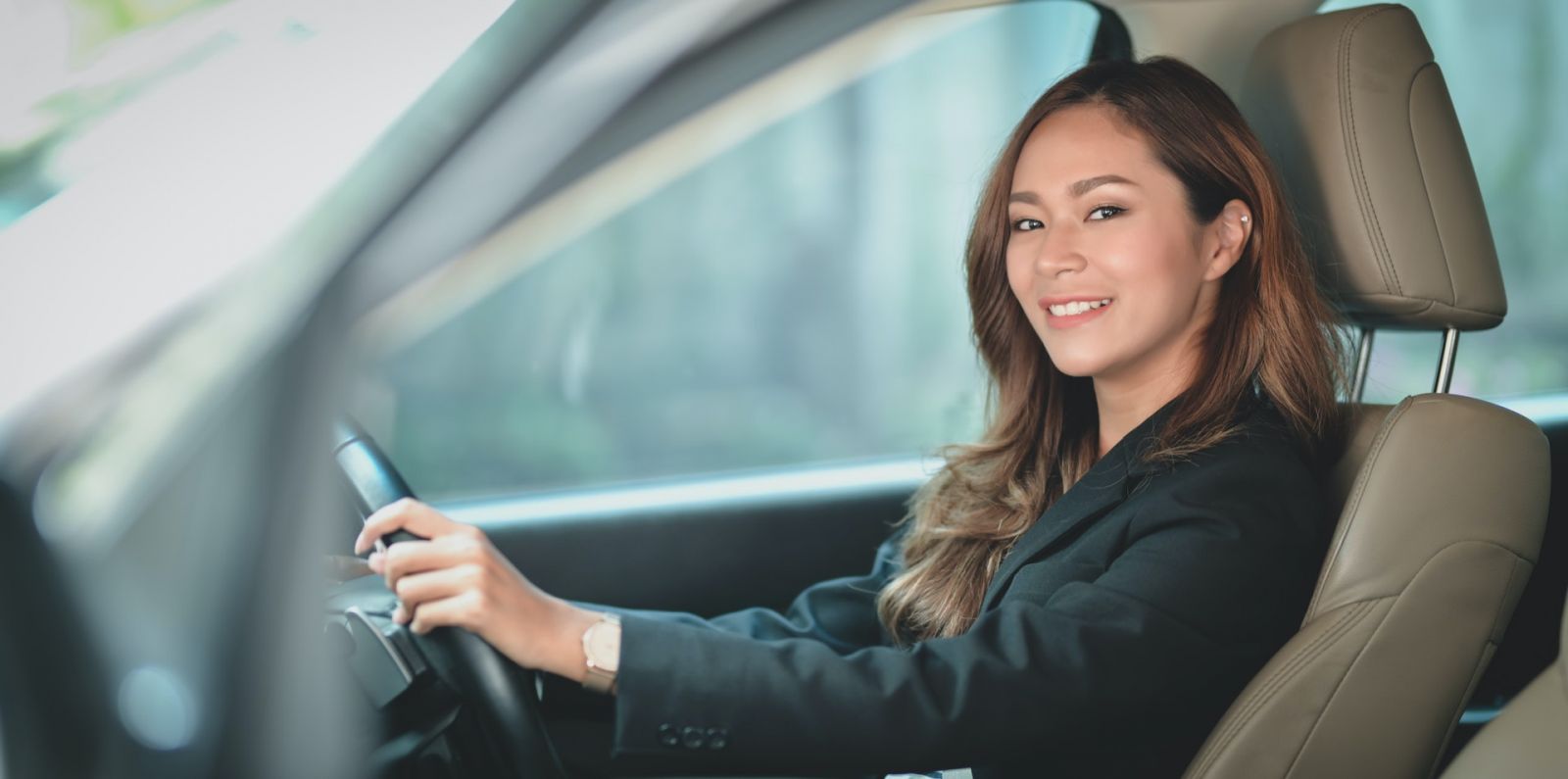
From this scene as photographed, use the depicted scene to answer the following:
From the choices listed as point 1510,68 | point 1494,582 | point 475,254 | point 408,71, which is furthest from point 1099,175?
point 1510,68

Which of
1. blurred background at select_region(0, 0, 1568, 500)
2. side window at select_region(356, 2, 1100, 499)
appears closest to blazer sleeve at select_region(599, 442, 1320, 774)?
blurred background at select_region(0, 0, 1568, 500)

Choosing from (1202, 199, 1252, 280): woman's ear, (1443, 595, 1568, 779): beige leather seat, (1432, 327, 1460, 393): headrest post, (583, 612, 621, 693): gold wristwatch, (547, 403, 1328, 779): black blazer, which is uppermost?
(583, 612, 621, 693): gold wristwatch

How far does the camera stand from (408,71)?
37.1 inches

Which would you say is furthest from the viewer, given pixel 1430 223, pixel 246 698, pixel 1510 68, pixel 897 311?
pixel 1510 68

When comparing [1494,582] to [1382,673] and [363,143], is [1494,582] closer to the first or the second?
[1382,673]

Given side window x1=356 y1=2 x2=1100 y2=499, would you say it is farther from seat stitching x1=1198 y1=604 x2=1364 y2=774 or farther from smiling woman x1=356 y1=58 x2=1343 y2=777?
seat stitching x1=1198 y1=604 x2=1364 y2=774

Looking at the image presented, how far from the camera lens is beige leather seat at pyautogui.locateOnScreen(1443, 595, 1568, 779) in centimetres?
122

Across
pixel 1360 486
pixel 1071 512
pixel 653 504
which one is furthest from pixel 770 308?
pixel 1360 486

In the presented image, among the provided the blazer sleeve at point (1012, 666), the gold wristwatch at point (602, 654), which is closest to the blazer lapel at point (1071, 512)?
the blazer sleeve at point (1012, 666)

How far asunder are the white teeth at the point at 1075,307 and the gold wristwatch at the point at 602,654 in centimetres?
74

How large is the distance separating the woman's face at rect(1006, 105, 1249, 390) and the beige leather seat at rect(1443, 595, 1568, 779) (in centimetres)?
54

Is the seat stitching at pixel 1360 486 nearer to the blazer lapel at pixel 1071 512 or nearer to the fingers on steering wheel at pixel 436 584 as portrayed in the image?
the blazer lapel at pixel 1071 512

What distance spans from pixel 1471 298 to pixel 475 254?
1.15 meters

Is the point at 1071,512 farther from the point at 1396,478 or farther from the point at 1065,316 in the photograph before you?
the point at 1396,478
